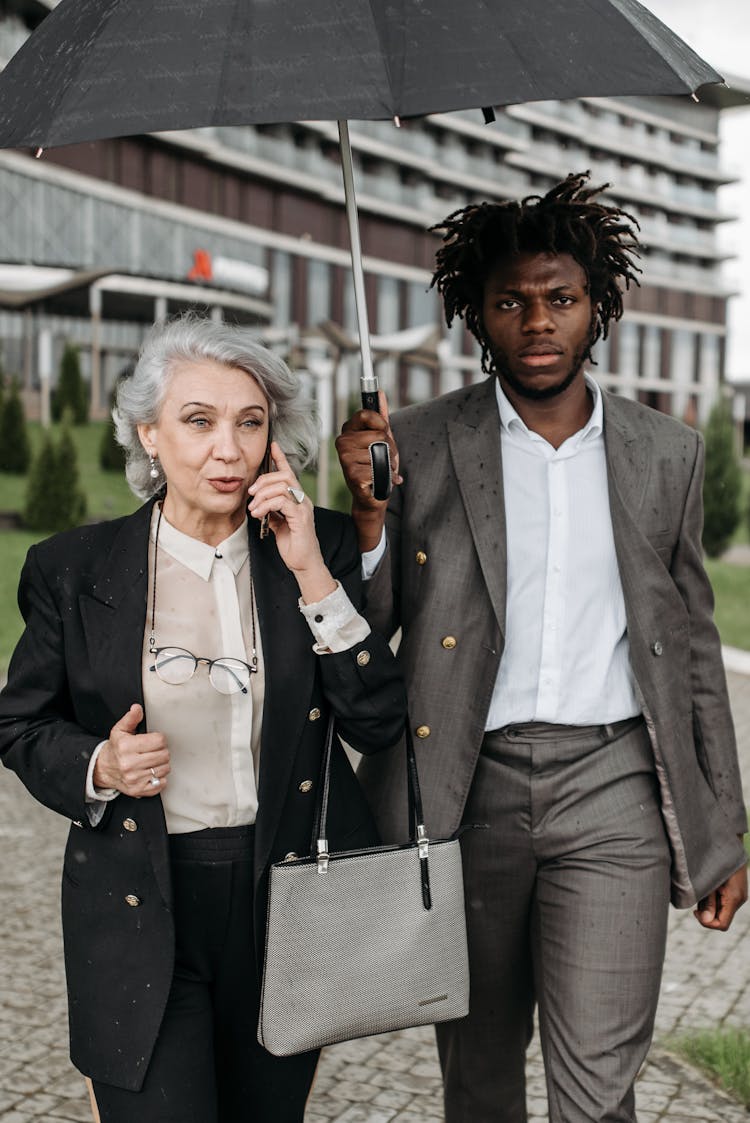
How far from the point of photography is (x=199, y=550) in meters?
2.90

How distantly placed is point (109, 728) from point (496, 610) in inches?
34.1

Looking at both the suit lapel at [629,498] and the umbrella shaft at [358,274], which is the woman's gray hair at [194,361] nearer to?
the umbrella shaft at [358,274]

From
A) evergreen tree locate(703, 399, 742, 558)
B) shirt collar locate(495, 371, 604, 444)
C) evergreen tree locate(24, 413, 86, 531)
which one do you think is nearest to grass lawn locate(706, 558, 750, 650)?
evergreen tree locate(703, 399, 742, 558)

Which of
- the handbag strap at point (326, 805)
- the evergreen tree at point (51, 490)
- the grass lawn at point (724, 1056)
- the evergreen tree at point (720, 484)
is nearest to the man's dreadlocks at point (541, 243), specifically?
the handbag strap at point (326, 805)

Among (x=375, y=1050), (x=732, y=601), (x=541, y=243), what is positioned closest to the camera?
(x=541, y=243)

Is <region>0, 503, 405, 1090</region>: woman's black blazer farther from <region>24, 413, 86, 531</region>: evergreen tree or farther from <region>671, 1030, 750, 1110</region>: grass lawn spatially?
<region>24, 413, 86, 531</region>: evergreen tree

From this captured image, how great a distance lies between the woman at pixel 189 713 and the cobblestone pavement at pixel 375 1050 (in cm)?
157

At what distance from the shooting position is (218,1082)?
9.68 feet

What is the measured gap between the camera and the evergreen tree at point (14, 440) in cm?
2478

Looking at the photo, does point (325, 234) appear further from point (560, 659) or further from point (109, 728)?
point (109, 728)

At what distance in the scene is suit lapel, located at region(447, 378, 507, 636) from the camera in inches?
123

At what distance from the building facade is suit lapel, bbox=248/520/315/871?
20.1 meters

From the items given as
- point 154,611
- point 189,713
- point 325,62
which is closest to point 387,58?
point 325,62

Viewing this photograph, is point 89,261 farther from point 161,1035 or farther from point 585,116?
point 161,1035
